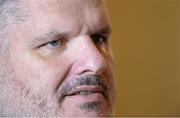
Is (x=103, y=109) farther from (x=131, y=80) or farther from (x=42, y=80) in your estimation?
(x=131, y=80)

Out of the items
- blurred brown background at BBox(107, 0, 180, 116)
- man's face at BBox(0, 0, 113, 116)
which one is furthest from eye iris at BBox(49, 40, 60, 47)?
A: blurred brown background at BBox(107, 0, 180, 116)

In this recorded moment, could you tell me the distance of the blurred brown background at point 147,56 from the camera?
1.67m

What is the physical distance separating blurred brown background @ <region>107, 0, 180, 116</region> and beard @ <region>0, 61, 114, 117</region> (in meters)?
0.87

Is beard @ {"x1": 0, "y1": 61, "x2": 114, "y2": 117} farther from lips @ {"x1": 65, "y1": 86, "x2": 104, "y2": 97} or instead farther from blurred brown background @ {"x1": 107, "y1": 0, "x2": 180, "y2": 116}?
blurred brown background @ {"x1": 107, "y1": 0, "x2": 180, "y2": 116}

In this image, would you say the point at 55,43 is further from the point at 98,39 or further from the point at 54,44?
the point at 98,39

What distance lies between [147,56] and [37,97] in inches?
40.3

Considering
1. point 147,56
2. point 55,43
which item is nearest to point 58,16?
point 55,43

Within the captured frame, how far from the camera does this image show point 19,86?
0.79m

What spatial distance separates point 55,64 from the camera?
77 centimetres

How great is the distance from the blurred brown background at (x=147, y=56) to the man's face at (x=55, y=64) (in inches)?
34.4

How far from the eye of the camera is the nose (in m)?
0.76

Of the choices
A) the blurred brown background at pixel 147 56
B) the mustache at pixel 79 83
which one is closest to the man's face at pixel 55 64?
the mustache at pixel 79 83

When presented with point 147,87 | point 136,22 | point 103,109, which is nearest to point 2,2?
point 103,109

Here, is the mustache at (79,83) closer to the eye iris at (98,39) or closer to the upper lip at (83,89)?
the upper lip at (83,89)
